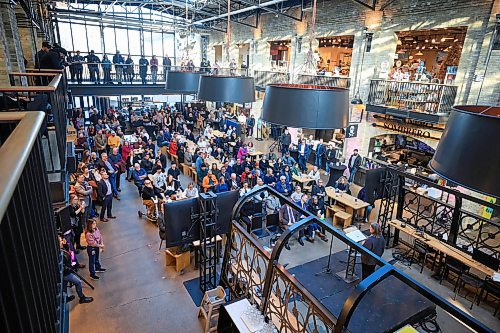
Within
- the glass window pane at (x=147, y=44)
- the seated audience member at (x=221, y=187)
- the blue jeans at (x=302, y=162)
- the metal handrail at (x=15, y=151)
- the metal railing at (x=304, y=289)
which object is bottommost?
the blue jeans at (x=302, y=162)

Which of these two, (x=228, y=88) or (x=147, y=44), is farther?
(x=147, y=44)

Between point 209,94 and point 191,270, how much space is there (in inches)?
198

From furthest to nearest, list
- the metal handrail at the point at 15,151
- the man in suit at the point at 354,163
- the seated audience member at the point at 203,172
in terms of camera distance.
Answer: the man in suit at the point at 354,163 → the seated audience member at the point at 203,172 → the metal handrail at the point at 15,151

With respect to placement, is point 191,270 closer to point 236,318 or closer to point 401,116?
point 236,318

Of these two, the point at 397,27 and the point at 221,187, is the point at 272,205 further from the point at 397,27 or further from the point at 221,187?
the point at 397,27

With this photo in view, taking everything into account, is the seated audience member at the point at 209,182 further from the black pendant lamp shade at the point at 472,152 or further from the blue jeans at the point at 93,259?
the black pendant lamp shade at the point at 472,152

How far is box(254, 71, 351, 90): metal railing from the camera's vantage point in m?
14.2

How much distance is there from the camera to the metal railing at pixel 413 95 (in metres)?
10.3

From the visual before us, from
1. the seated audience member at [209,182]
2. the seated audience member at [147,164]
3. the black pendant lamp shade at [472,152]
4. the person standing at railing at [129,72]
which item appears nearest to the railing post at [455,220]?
the seated audience member at [209,182]

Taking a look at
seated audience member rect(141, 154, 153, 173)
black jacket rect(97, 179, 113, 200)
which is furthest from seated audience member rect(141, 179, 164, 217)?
seated audience member rect(141, 154, 153, 173)

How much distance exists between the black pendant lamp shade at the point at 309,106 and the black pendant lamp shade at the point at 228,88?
131 cm

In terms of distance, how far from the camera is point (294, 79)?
17.3 m

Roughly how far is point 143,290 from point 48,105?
4039 mm

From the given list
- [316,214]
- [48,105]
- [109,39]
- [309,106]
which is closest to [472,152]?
[309,106]
